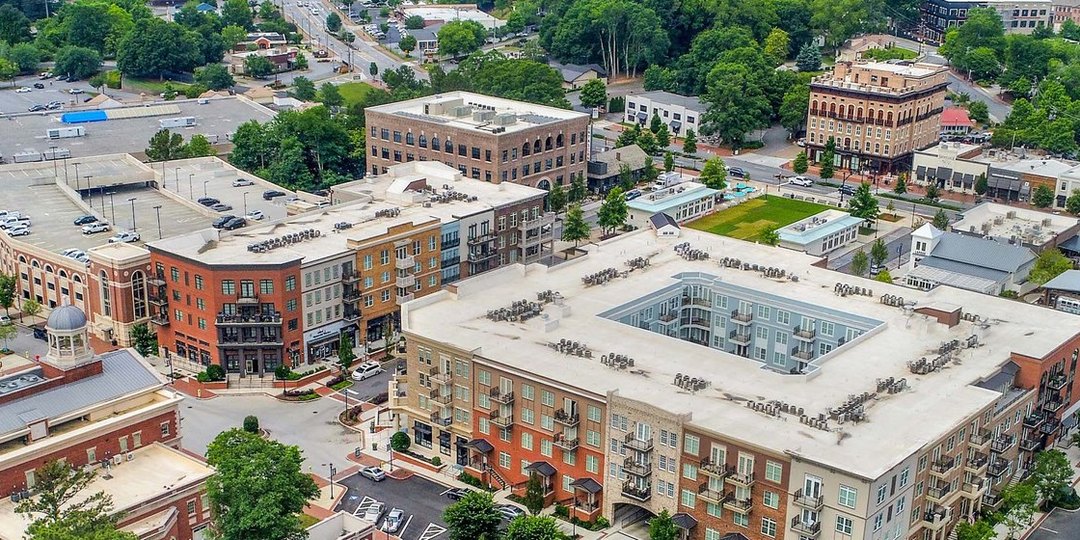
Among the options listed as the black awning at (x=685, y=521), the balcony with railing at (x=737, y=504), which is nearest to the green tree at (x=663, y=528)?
the black awning at (x=685, y=521)

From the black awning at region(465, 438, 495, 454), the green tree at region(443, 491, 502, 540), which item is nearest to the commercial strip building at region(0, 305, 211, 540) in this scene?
the green tree at region(443, 491, 502, 540)

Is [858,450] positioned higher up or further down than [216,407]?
higher up

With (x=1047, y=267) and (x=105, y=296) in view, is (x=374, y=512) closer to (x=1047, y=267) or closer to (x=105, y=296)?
(x=105, y=296)

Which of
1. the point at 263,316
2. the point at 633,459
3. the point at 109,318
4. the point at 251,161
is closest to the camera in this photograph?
the point at 633,459

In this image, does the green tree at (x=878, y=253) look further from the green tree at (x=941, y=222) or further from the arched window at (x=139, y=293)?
the arched window at (x=139, y=293)

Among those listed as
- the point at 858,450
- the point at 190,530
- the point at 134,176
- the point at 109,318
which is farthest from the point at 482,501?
the point at 134,176

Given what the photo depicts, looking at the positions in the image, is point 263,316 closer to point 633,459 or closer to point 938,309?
point 633,459

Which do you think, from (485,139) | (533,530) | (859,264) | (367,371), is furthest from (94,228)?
(859,264)

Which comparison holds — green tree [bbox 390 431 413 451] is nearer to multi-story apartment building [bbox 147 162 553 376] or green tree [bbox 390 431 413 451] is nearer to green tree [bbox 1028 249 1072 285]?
multi-story apartment building [bbox 147 162 553 376]
